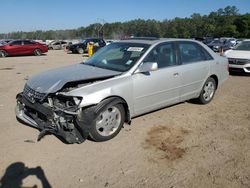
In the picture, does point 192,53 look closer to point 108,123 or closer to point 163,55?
point 163,55

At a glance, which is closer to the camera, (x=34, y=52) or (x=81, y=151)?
(x=81, y=151)

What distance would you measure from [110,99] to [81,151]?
0.94 metres

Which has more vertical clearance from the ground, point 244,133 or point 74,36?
point 74,36

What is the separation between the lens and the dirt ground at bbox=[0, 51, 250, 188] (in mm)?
3713

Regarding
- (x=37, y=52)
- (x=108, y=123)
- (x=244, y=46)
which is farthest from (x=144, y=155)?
(x=37, y=52)

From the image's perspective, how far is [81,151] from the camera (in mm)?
4488

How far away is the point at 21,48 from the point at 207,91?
21.5 metres

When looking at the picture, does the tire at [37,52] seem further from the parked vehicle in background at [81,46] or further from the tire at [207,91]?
the tire at [207,91]

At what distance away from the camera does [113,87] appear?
4.79 metres

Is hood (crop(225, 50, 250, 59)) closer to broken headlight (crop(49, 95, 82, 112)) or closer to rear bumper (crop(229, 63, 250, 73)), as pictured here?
rear bumper (crop(229, 63, 250, 73))

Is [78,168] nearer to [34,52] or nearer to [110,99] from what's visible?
[110,99]

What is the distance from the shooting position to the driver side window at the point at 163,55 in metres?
5.59

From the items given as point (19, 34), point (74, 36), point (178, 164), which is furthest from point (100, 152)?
point (19, 34)

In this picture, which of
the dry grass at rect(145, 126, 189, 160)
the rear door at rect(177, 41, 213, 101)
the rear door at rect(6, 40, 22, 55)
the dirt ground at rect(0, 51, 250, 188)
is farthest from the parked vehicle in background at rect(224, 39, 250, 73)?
the rear door at rect(6, 40, 22, 55)
